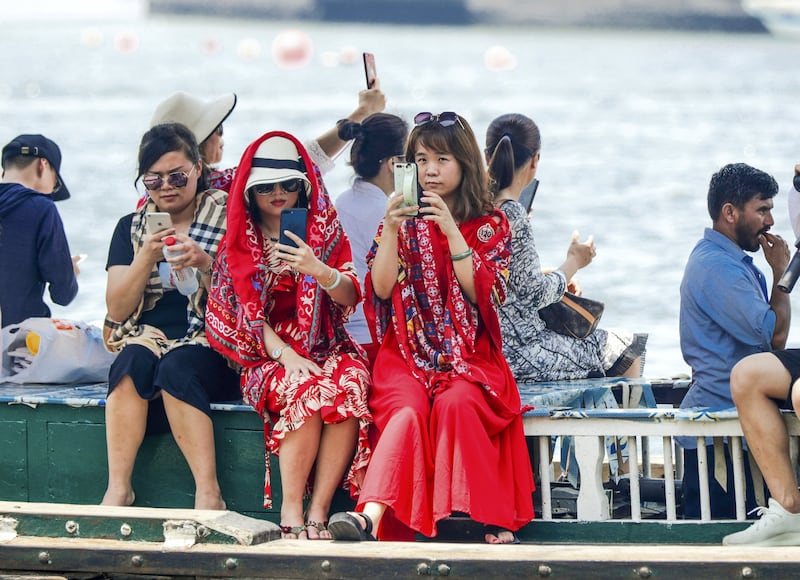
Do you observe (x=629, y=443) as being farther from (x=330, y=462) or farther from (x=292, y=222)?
(x=292, y=222)

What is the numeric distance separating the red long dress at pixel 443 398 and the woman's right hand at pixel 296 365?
206 millimetres

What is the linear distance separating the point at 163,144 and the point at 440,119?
37.8 inches

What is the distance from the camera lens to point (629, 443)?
4668 mm

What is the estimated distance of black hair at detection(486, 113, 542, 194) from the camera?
5418 millimetres

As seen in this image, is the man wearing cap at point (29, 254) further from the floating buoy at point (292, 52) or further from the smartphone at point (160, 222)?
the floating buoy at point (292, 52)

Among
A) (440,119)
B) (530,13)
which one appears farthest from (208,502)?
(530,13)

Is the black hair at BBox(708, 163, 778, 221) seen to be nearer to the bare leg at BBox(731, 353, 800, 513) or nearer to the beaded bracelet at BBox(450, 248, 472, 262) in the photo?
the bare leg at BBox(731, 353, 800, 513)

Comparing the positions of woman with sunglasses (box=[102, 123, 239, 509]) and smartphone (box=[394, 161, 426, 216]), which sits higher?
smartphone (box=[394, 161, 426, 216])

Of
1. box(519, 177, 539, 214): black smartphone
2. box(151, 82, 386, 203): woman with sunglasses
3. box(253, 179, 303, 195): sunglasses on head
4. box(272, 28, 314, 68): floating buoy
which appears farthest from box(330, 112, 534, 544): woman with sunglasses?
box(272, 28, 314, 68): floating buoy

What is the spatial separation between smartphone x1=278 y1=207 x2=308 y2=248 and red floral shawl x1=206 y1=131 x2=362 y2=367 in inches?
9.2

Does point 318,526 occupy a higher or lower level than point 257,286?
lower

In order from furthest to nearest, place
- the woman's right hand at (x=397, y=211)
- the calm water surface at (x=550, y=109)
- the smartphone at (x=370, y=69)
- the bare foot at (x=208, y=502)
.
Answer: the calm water surface at (x=550, y=109)
the smartphone at (x=370, y=69)
the bare foot at (x=208, y=502)
the woman's right hand at (x=397, y=211)

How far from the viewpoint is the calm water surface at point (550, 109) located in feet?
55.9

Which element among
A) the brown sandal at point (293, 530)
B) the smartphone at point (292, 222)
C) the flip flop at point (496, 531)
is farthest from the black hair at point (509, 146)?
the brown sandal at point (293, 530)
